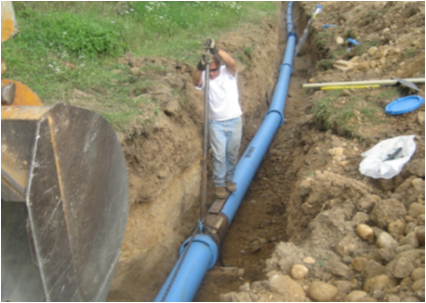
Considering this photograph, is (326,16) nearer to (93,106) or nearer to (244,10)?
(244,10)

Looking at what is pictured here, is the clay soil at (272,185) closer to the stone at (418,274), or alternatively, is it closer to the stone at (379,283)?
the stone at (379,283)

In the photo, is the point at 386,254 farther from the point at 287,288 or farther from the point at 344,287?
the point at 287,288

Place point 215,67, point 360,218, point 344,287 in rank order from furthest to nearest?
1. point 215,67
2. point 360,218
3. point 344,287

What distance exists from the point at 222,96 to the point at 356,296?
2380 mm

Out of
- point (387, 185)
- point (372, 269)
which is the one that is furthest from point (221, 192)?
point (372, 269)

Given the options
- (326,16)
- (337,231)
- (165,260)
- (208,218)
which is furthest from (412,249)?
(326,16)

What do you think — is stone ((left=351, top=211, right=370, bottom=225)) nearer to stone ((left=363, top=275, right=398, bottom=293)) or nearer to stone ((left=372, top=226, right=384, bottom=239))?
stone ((left=372, top=226, right=384, bottom=239))

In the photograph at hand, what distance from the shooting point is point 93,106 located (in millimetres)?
3508

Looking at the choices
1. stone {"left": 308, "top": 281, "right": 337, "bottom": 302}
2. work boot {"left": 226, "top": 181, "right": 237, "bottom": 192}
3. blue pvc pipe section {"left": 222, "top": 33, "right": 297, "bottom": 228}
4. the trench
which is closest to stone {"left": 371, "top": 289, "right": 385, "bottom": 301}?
stone {"left": 308, "top": 281, "right": 337, "bottom": 302}

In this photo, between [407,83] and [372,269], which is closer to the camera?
[372,269]

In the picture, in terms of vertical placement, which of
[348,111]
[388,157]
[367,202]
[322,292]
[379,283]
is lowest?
[322,292]

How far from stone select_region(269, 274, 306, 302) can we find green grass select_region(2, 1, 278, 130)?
2.02 meters

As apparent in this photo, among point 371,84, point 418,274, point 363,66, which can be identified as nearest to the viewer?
point 418,274

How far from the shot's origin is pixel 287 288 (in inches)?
95.0
